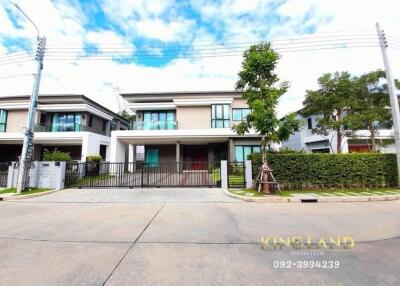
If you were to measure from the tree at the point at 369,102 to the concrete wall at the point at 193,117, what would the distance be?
1166cm

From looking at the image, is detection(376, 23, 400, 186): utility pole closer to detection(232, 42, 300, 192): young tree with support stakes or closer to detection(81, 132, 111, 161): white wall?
detection(232, 42, 300, 192): young tree with support stakes

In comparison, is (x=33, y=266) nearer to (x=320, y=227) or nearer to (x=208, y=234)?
(x=208, y=234)

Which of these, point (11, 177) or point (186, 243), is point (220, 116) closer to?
point (11, 177)

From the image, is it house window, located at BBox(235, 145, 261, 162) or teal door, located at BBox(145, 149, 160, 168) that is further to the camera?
teal door, located at BBox(145, 149, 160, 168)

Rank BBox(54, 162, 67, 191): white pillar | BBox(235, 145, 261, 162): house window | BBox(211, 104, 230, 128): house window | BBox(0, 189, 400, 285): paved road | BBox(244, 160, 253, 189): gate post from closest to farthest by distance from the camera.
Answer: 1. BBox(0, 189, 400, 285): paved road
2. BBox(244, 160, 253, 189): gate post
3. BBox(54, 162, 67, 191): white pillar
4. BBox(235, 145, 261, 162): house window
5. BBox(211, 104, 230, 128): house window

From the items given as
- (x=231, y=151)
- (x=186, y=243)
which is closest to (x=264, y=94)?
(x=186, y=243)

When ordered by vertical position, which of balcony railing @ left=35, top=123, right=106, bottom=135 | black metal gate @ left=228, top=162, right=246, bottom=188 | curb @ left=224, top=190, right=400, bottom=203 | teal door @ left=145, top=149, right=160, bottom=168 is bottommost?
curb @ left=224, top=190, right=400, bottom=203

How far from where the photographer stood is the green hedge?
1052 centimetres

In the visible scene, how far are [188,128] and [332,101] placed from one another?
1215 centimetres

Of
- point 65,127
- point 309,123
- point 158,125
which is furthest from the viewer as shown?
point 309,123

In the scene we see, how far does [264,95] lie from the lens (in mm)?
10055

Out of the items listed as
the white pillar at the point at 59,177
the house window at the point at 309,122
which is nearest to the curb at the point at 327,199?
the white pillar at the point at 59,177

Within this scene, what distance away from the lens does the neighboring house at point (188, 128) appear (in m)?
18.7

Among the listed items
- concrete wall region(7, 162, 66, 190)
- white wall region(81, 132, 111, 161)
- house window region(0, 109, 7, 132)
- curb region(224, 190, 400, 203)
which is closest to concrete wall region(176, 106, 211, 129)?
white wall region(81, 132, 111, 161)
